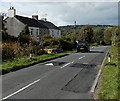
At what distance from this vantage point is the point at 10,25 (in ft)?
195

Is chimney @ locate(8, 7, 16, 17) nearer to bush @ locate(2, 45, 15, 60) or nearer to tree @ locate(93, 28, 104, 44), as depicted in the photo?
bush @ locate(2, 45, 15, 60)

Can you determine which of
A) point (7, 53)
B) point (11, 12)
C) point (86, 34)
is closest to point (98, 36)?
point (86, 34)

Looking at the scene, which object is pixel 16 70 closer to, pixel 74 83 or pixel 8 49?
pixel 74 83

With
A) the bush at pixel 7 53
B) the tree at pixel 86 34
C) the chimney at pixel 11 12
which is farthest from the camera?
the tree at pixel 86 34

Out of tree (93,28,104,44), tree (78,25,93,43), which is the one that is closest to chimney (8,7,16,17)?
tree (78,25,93,43)

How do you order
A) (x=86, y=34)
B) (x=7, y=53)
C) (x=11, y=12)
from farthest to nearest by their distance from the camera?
(x=86, y=34), (x=11, y=12), (x=7, y=53)

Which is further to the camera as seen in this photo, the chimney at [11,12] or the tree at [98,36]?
the tree at [98,36]

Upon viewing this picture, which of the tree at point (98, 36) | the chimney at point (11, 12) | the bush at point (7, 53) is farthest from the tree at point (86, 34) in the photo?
the bush at point (7, 53)

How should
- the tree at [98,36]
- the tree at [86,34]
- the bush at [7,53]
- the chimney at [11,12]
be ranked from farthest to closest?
the tree at [98,36]
the tree at [86,34]
the chimney at [11,12]
the bush at [7,53]

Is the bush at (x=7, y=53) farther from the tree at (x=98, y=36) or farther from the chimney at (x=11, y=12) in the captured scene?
the tree at (x=98, y=36)

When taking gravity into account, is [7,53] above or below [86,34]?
below

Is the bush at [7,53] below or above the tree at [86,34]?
below

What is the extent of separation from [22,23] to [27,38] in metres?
25.5

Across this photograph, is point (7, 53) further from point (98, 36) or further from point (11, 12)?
point (98, 36)
